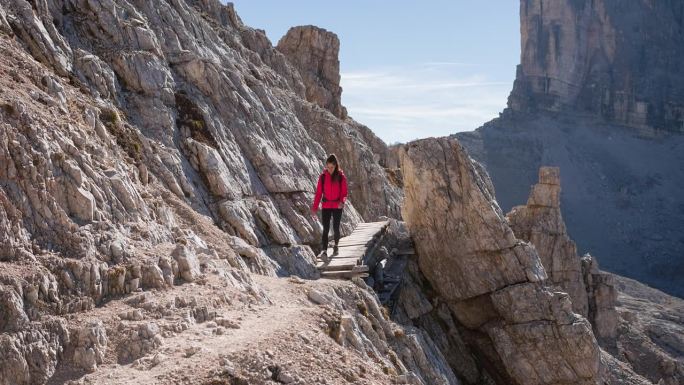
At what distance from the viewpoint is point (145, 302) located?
29.2 ft

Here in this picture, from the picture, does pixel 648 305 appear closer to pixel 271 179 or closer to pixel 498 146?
pixel 271 179

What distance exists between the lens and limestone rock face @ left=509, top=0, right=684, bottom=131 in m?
148

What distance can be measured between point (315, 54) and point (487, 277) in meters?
34.6

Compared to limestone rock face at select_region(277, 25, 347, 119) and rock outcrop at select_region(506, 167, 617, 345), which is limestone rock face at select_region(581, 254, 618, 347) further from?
limestone rock face at select_region(277, 25, 347, 119)

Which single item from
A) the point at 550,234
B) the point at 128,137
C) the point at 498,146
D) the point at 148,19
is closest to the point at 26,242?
the point at 128,137

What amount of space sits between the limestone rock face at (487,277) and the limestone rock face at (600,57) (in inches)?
5295

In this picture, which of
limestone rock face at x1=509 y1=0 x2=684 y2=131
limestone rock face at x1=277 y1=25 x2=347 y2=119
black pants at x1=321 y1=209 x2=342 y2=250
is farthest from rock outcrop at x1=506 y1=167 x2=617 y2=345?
limestone rock face at x1=509 y1=0 x2=684 y2=131

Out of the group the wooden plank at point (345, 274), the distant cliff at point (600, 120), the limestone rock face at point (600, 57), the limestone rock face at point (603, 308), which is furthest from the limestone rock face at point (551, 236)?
the limestone rock face at point (600, 57)

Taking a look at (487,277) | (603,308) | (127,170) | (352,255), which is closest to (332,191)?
(352,255)

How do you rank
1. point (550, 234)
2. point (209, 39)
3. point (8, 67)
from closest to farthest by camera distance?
point (8, 67), point (209, 39), point (550, 234)

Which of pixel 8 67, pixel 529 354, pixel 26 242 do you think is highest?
pixel 8 67

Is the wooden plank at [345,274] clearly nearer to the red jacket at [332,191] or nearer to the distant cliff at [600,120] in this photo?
the red jacket at [332,191]

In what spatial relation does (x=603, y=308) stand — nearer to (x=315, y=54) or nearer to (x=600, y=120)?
(x=315, y=54)

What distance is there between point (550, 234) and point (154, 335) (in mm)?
34729
